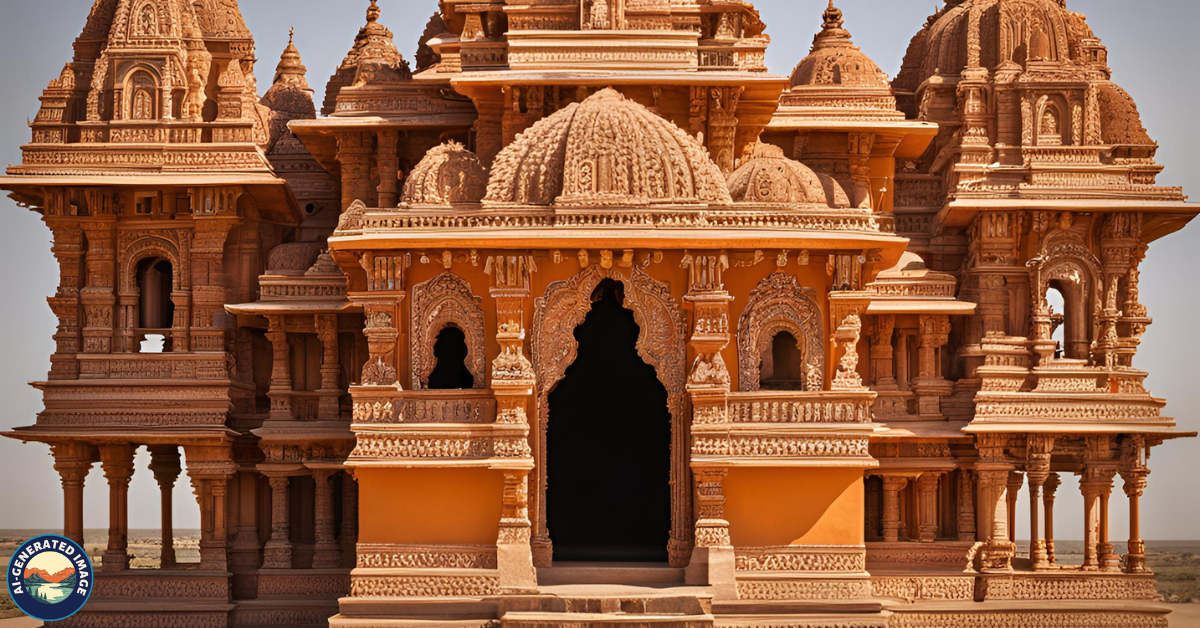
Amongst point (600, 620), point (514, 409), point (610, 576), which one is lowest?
point (600, 620)

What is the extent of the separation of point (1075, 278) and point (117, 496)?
13.5 m

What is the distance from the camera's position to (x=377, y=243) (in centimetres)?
2373

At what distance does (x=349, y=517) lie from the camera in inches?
1107

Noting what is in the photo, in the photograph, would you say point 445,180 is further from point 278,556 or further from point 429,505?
point 278,556

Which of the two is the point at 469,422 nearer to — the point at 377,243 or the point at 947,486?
the point at 377,243

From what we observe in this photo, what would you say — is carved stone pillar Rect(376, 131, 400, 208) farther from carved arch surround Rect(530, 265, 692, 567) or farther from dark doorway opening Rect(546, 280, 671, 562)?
carved arch surround Rect(530, 265, 692, 567)

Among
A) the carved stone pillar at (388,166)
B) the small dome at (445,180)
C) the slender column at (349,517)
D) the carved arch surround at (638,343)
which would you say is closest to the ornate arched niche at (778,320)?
the carved arch surround at (638,343)

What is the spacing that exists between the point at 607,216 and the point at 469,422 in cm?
287

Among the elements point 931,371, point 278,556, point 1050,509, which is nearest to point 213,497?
point 278,556

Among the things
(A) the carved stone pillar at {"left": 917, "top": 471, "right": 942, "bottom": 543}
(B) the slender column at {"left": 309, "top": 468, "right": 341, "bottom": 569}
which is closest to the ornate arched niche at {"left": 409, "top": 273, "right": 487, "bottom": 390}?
(B) the slender column at {"left": 309, "top": 468, "right": 341, "bottom": 569}

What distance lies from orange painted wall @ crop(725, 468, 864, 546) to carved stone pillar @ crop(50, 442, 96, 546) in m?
9.48

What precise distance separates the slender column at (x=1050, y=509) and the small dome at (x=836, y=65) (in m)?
6.14

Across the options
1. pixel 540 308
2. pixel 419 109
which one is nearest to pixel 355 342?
pixel 419 109

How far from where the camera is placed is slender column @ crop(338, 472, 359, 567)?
27953 millimetres
